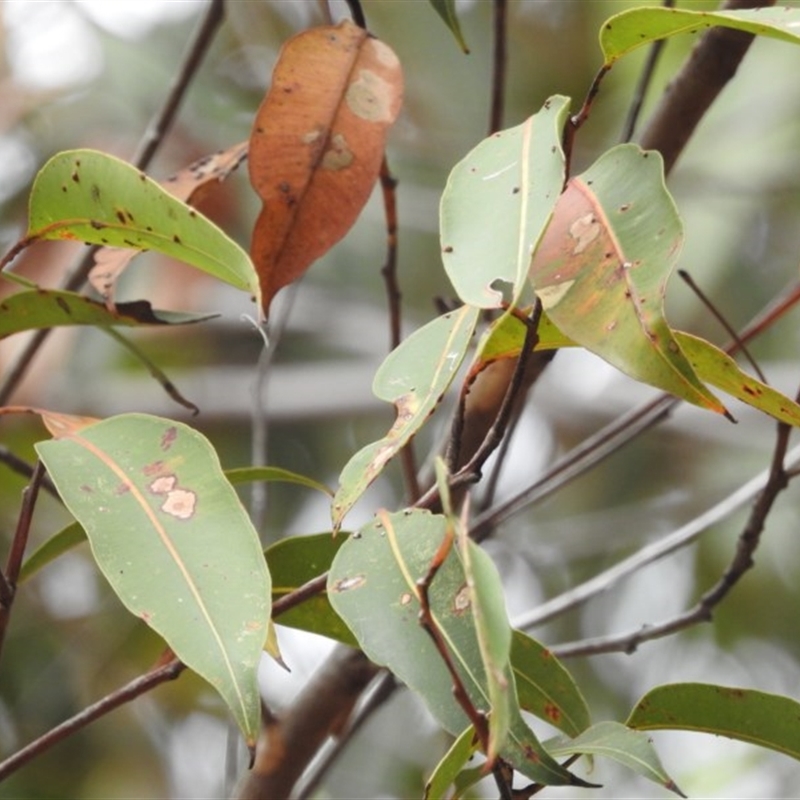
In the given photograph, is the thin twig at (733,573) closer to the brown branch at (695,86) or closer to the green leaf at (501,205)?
the brown branch at (695,86)

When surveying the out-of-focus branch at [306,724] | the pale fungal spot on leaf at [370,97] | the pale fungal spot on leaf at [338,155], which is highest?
the pale fungal spot on leaf at [370,97]

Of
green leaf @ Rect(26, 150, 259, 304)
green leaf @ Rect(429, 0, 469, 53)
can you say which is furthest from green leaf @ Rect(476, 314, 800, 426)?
green leaf @ Rect(429, 0, 469, 53)

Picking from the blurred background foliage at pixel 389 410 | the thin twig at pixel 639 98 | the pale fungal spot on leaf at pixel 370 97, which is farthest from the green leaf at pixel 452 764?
the blurred background foliage at pixel 389 410

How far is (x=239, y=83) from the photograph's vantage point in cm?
227

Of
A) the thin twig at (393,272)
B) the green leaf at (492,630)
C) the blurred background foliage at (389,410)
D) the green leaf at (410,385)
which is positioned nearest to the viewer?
the green leaf at (492,630)

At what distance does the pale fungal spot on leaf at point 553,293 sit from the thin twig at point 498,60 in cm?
40

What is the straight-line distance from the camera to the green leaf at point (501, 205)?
1.59 ft

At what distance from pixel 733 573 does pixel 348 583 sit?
1.36 ft

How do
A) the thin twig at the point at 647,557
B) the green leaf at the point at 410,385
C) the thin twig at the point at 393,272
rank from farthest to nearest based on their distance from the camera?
the thin twig at the point at 647,557 < the thin twig at the point at 393,272 < the green leaf at the point at 410,385

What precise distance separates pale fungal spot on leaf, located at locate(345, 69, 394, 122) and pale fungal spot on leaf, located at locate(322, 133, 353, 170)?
0.02 m

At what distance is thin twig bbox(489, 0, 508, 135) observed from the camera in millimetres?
860

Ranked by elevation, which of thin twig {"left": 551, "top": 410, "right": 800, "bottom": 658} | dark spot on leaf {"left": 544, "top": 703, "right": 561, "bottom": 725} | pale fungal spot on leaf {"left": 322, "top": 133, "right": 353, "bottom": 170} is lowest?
thin twig {"left": 551, "top": 410, "right": 800, "bottom": 658}

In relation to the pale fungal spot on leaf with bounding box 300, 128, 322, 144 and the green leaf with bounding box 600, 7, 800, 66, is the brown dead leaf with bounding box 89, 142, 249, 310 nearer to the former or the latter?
the pale fungal spot on leaf with bounding box 300, 128, 322, 144

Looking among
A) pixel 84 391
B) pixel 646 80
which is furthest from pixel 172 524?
pixel 84 391
